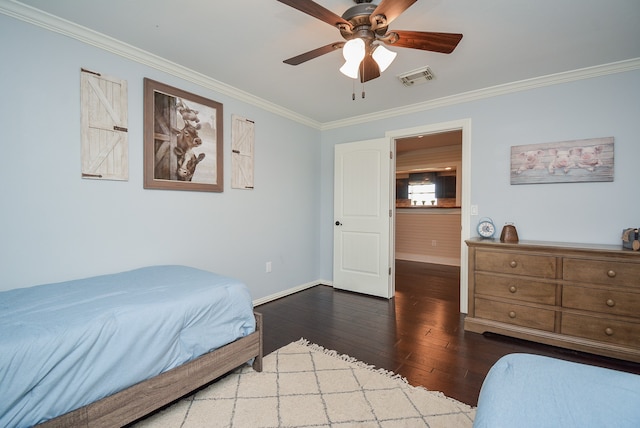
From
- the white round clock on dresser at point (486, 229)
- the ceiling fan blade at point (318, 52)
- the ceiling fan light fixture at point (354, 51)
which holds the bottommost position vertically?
the white round clock on dresser at point (486, 229)

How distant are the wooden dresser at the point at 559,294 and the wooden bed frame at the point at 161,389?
6.94ft

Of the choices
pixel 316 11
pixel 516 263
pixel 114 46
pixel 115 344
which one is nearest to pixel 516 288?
pixel 516 263

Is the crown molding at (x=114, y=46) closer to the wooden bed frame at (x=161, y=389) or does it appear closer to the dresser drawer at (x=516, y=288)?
the wooden bed frame at (x=161, y=389)

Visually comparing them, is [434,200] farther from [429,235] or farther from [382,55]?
[382,55]

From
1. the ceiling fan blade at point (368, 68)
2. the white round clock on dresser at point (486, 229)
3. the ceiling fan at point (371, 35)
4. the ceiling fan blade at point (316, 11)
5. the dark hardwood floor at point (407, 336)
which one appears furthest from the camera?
the white round clock on dresser at point (486, 229)

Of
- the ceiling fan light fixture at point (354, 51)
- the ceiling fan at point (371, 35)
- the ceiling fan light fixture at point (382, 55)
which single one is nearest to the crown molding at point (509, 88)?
the ceiling fan at point (371, 35)

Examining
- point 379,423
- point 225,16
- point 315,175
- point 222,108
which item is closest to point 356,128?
point 315,175

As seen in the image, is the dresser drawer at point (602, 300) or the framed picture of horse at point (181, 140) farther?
the framed picture of horse at point (181, 140)

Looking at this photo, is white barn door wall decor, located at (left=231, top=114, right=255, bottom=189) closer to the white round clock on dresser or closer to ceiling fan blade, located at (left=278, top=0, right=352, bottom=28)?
ceiling fan blade, located at (left=278, top=0, right=352, bottom=28)

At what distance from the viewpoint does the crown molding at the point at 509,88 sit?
257cm

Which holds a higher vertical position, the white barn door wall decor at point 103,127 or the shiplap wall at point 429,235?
the white barn door wall decor at point 103,127

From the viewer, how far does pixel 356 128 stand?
13.7ft

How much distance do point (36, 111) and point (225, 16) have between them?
4.63 ft

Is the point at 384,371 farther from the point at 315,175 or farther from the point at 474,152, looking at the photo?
the point at 315,175
